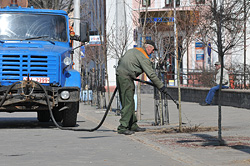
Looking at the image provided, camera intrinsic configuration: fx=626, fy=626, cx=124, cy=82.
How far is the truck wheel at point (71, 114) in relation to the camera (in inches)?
554

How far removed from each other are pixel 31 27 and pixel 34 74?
79.6 inches

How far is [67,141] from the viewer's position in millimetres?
10992

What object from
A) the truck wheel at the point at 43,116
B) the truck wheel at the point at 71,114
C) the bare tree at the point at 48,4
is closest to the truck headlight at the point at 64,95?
the truck wheel at the point at 71,114

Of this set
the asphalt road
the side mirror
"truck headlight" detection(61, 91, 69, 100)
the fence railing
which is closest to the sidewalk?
the asphalt road

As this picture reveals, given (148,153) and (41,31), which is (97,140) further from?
(41,31)

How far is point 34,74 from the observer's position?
1341cm

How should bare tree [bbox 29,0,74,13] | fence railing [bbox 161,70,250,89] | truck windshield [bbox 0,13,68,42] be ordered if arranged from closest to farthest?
truck windshield [bbox 0,13,68,42] → fence railing [bbox 161,70,250,89] → bare tree [bbox 29,0,74,13]

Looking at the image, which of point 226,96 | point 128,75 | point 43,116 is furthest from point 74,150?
point 226,96

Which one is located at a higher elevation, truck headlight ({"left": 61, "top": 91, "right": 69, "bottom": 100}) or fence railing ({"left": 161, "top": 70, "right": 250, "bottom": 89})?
fence railing ({"left": 161, "top": 70, "right": 250, "bottom": 89})

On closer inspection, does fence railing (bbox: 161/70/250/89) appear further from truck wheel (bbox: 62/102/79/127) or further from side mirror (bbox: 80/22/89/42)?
truck wheel (bbox: 62/102/79/127)

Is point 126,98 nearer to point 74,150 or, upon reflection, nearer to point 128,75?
point 128,75

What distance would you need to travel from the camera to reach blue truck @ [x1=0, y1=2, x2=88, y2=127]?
13.2 metres

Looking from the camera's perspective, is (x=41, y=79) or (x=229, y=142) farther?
(x=41, y=79)

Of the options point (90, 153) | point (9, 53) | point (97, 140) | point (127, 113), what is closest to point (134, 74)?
point (127, 113)
